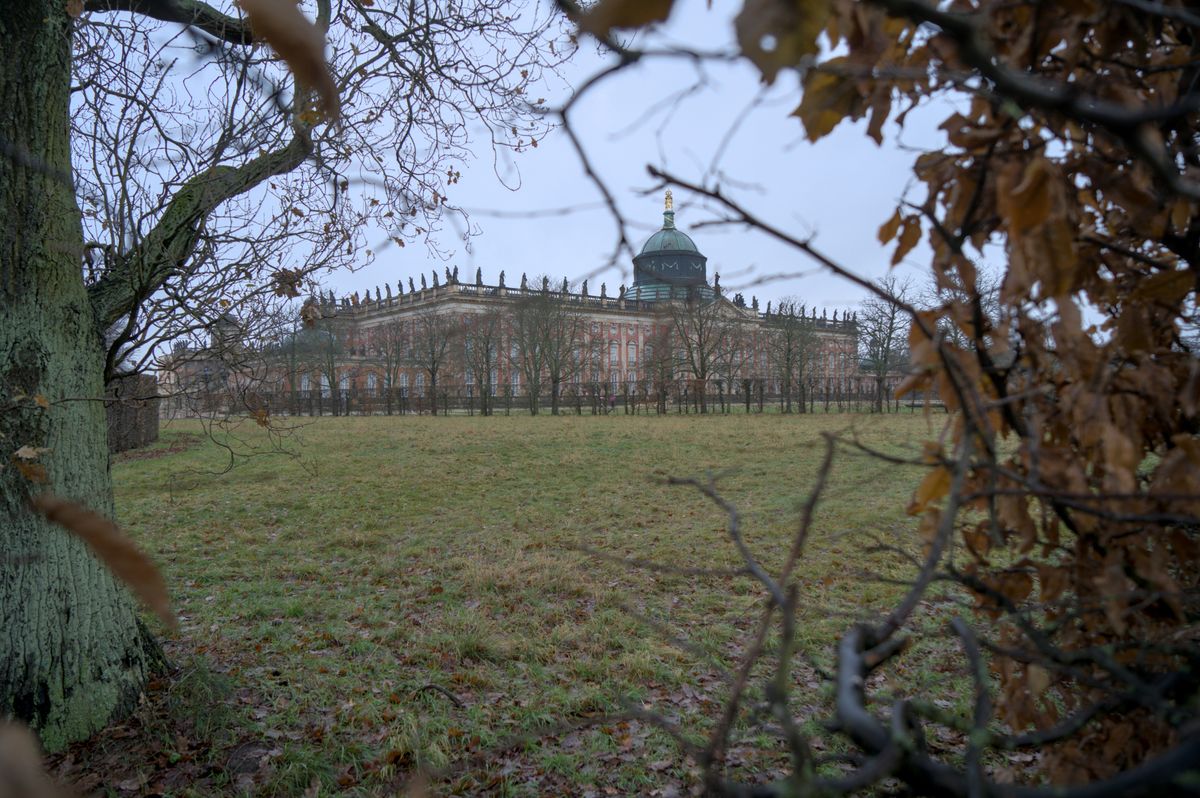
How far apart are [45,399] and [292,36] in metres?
3.81

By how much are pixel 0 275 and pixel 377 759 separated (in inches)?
123

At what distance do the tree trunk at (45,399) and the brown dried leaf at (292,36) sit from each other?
369cm

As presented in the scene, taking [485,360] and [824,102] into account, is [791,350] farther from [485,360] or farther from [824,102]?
[824,102]

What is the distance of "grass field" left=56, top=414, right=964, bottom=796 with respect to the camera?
3.69m

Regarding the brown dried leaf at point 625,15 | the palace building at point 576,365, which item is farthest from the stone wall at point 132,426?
the brown dried leaf at point 625,15

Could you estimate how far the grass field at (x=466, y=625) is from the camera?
12.1 feet

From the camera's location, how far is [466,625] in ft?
18.2

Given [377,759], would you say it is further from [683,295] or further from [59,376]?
[683,295]

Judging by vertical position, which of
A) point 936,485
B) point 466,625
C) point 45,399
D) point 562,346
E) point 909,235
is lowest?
point 466,625

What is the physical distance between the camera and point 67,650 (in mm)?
3795

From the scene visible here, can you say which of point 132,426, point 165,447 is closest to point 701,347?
point 165,447

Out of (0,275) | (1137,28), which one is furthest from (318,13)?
(1137,28)

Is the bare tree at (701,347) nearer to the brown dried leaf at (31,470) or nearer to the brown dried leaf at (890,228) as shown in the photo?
the brown dried leaf at (31,470)

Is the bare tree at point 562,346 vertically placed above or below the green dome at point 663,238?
above
